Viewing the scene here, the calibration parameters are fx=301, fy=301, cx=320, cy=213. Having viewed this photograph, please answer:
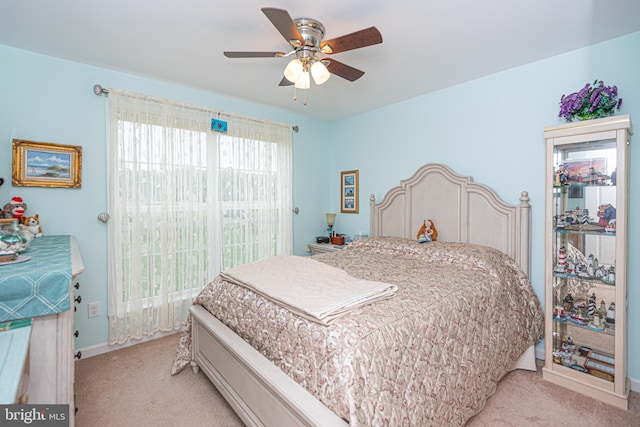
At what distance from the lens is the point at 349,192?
13.5 ft

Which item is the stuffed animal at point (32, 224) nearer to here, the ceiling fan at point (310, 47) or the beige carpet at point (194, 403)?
the beige carpet at point (194, 403)

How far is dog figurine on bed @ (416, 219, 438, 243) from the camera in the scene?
116 inches

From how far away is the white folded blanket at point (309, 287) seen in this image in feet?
4.85

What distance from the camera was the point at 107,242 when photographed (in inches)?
105

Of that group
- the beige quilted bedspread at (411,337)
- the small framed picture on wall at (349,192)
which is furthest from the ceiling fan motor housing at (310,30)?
Result: the small framed picture on wall at (349,192)

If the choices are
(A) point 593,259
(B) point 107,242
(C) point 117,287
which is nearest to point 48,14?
(B) point 107,242

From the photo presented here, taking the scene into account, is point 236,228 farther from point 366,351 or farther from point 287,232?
point 366,351

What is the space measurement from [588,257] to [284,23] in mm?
2508

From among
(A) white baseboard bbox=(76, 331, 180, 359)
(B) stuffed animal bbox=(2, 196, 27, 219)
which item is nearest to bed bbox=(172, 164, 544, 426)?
(A) white baseboard bbox=(76, 331, 180, 359)

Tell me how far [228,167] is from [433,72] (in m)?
2.24

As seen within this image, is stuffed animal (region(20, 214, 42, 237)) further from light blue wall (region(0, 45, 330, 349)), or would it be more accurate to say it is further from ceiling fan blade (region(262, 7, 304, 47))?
ceiling fan blade (region(262, 7, 304, 47))

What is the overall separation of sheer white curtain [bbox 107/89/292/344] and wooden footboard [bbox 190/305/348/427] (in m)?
0.89

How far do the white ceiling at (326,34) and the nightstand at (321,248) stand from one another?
6.25 ft

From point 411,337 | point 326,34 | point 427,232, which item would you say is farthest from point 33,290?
point 427,232
